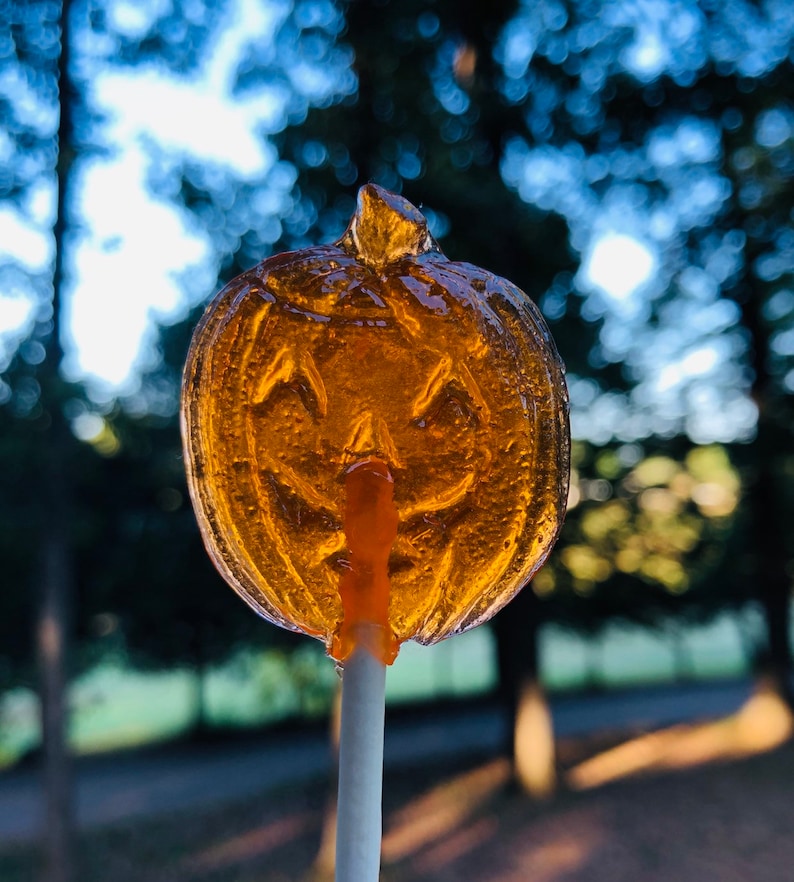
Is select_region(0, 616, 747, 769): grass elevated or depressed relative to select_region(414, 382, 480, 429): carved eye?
depressed

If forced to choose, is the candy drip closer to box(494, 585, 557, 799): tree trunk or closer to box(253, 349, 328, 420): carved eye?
box(253, 349, 328, 420): carved eye

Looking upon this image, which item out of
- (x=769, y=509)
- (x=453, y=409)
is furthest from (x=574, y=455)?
(x=453, y=409)

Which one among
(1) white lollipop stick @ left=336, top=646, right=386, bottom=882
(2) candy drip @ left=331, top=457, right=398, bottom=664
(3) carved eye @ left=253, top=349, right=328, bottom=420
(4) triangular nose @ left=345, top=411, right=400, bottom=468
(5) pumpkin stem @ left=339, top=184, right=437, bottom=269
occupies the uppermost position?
(5) pumpkin stem @ left=339, top=184, right=437, bottom=269

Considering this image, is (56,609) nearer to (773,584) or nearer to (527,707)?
(527,707)

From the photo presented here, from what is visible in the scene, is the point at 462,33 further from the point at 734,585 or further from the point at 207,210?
the point at 734,585

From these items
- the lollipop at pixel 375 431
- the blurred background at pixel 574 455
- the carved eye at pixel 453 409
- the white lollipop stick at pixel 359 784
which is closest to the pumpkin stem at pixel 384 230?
the lollipop at pixel 375 431

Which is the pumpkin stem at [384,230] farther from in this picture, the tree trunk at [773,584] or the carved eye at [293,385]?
the tree trunk at [773,584]

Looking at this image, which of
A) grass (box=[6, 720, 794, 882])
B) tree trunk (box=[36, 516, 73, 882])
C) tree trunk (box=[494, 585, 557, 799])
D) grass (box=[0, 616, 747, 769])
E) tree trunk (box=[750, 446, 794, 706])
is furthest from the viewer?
grass (box=[0, 616, 747, 769])

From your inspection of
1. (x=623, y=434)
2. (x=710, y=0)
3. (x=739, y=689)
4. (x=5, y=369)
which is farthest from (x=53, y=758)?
(x=739, y=689)

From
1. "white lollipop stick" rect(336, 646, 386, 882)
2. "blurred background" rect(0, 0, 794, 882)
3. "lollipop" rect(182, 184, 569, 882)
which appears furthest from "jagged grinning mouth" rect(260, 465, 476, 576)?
"blurred background" rect(0, 0, 794, 882)
